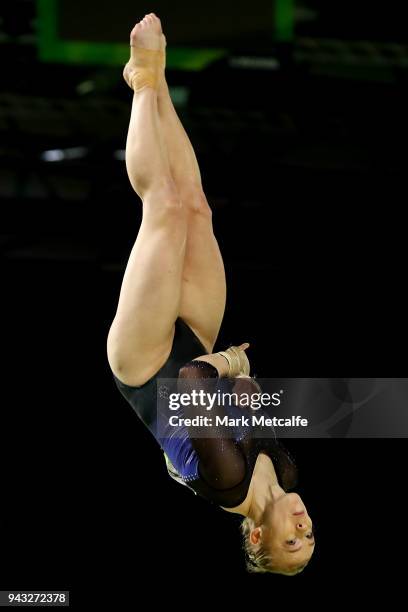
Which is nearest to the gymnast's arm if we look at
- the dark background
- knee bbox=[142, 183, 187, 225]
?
knee bbox=[142, 183, 187, 225]

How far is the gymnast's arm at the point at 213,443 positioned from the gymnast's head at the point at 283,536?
7.3 inches

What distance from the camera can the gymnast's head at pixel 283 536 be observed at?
260cm

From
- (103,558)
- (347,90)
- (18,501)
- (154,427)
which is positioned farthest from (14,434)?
(347,90)

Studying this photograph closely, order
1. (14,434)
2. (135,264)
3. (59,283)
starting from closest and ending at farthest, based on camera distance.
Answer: (135,264), (14,434), (59,283)

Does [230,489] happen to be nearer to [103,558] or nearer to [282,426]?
[282,426]

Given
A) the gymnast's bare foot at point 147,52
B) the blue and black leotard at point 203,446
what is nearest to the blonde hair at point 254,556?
the blue and black leotard at point 203,446

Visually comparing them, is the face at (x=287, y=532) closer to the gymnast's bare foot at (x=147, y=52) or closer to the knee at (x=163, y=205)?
the knee at (x=163, y=205)

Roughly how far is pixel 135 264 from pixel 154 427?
0.42 meters

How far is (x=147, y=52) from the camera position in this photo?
257 cm

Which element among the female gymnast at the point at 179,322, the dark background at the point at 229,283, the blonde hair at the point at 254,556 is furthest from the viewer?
the dark background at the point at 229,283

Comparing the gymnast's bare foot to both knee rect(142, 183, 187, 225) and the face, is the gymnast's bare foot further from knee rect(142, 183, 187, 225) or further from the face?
the face

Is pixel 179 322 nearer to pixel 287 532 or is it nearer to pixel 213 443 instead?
pixel 213 443

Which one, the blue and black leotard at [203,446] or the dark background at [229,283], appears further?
the dark background at [229,283]

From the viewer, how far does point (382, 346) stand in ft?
12.2
